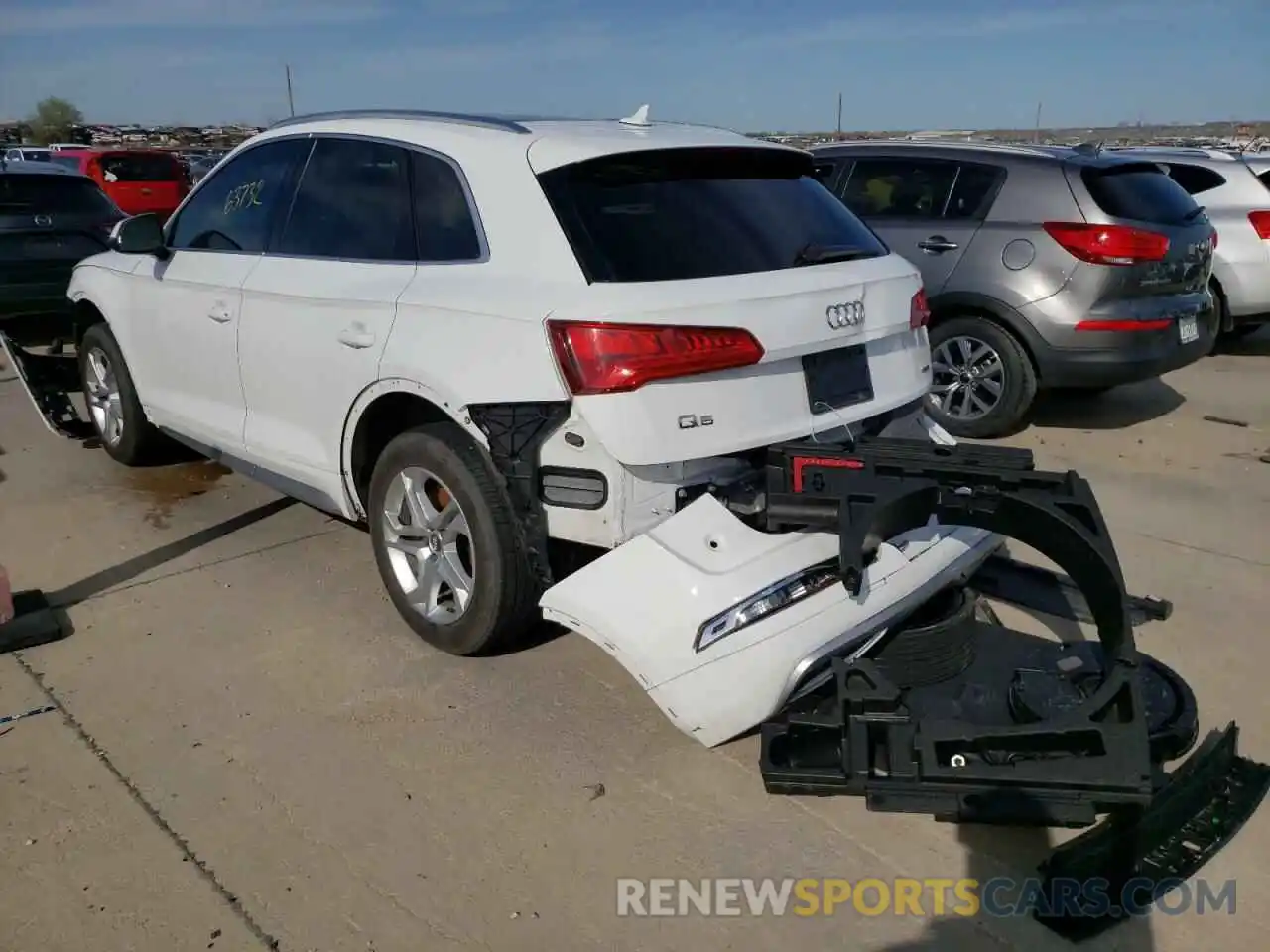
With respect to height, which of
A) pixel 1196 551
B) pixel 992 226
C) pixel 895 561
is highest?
pixel 992 226

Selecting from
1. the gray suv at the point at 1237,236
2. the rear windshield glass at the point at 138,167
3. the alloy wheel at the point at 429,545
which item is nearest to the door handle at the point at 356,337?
the alloy wheel at the point at 429,545

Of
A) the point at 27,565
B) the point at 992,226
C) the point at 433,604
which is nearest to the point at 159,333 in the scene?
the point at 27,565

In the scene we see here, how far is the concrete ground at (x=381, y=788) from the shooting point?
255 cm

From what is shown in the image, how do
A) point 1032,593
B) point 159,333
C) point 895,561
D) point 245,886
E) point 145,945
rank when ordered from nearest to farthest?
point 145,945
point 245,886
point 895,561
point 1032,593
point 159,333

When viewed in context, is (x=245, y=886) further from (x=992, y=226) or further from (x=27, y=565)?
(x=992, y=226)

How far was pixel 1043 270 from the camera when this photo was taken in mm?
6184

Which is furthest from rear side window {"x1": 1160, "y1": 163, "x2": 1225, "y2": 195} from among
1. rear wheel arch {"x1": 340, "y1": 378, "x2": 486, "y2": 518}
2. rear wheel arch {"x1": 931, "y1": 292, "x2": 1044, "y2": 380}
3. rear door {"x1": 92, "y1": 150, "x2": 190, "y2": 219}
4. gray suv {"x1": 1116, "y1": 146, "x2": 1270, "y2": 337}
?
rear door {"x1": 92, "y1": 150, "x2": 190, "y2": 219}

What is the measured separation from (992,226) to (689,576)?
438 centimetres

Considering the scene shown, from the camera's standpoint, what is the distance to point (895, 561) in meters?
3.18

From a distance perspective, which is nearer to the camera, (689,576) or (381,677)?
(689,576)

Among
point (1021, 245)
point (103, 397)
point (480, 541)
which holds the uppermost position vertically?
point (1021, 245)

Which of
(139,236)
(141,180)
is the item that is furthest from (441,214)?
(141,180)

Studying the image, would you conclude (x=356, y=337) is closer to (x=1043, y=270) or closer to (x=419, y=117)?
(x=419, y=117)

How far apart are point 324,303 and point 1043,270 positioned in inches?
167
